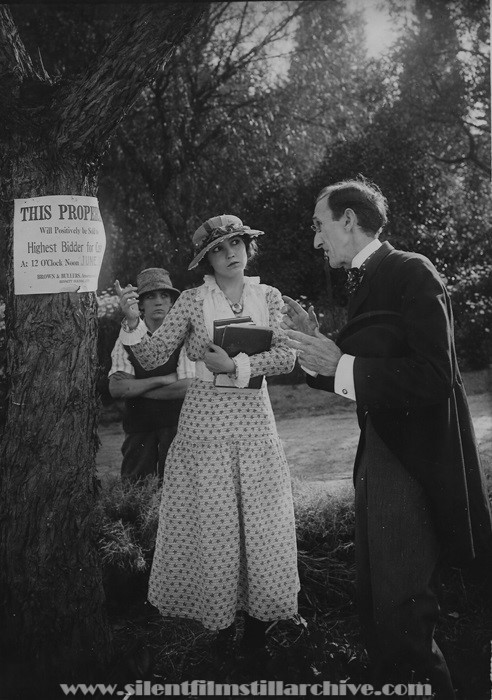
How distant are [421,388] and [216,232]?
4.80ft

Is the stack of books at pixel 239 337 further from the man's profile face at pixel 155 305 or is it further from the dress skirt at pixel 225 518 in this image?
the man's profile face at pixel 155 305

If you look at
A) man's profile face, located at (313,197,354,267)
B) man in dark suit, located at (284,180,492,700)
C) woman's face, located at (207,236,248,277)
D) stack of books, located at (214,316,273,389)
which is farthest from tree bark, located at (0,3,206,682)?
man in dark suit, located at (284,180,492,700)

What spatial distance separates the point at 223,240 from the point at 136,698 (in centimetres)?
195

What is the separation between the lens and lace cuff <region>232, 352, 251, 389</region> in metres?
3.30

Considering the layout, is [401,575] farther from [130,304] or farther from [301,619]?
[130,304]

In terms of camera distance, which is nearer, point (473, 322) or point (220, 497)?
point (220, 497)

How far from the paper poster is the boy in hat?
1771 millimetres

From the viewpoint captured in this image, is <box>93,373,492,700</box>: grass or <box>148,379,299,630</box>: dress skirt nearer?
<box>93,373,492,700</box>: grass

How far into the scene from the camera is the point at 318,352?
101 inches

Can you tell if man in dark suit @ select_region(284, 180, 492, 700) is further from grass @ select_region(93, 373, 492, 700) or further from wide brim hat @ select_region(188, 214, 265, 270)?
wide brim hat @ select_region(188, 214, 265, 270)

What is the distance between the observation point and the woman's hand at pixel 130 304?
332cm

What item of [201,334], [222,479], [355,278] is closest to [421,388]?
[355,278]

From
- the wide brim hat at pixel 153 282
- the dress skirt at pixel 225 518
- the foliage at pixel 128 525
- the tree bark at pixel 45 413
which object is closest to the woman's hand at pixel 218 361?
the dress skirt at pixel 225 518

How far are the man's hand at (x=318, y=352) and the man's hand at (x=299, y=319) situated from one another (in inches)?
7.9
